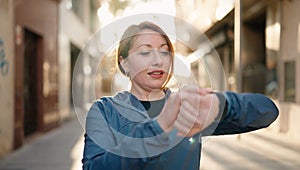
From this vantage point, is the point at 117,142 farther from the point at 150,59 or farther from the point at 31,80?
the point at 31,80

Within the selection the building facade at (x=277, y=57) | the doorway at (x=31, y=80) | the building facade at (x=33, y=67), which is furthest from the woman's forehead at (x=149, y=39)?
the doorway at (x=31, y=80)

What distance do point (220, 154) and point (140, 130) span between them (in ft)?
18.3

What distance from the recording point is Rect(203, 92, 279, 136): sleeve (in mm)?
638

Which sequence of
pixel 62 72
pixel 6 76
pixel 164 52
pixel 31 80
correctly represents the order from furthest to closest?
pixel 62 72
pixel 31 80
pixel 6 76
pixel 164 52

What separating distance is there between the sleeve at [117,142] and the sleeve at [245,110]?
0.10 m

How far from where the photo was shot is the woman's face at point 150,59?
0.77 metres

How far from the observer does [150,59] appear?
77 cm

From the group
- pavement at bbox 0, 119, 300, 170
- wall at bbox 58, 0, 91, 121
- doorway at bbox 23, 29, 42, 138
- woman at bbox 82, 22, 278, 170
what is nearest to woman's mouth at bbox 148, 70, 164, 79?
woman at bbox 82, 22, 278, 170

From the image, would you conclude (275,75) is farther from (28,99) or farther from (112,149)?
(112,149)

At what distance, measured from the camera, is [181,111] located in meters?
0.54

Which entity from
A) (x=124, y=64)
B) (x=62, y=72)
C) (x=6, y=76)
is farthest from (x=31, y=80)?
(x=124, y=64)

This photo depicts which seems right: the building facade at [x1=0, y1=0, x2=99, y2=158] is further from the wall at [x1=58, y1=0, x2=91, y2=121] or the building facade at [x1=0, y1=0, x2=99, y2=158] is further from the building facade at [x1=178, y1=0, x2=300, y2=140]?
the building facade at [x1=178, y1=0, x2=300, y2=140]

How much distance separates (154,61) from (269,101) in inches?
9.1

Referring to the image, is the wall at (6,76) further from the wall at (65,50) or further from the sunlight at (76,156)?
the wall at (65,50)
